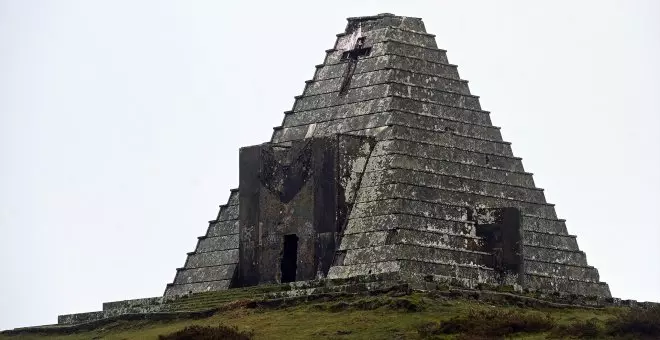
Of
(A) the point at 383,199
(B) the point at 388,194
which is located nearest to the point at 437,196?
(B) the point at 388,194

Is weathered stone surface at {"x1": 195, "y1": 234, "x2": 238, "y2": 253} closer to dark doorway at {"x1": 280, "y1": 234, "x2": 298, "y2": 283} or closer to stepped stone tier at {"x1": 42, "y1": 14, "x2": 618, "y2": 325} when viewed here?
stepped stone tier at {"x1": 42, "y1": 14, "x2": 618, "y2": 325}

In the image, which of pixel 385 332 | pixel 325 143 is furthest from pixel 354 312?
pixel 325 143

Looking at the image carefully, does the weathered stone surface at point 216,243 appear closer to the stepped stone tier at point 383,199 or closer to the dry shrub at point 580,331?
the stepped stone tier at point 383,199

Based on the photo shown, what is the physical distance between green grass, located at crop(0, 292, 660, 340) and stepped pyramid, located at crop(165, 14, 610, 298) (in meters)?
1.91

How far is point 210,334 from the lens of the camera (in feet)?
227

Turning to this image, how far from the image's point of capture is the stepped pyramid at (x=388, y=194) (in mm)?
74375

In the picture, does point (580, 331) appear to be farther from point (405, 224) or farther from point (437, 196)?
point (437, 196)

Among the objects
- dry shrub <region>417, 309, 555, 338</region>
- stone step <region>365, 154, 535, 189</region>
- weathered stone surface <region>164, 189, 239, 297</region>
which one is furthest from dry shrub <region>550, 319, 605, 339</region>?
weathered stone surface <region>164, 189, 239, 297</region>

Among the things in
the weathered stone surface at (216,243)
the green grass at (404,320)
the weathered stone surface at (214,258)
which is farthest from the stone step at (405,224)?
the weathered stone surface at (216,243)

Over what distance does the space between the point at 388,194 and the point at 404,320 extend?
7.18 m

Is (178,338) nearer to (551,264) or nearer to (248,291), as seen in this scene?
(248,291)

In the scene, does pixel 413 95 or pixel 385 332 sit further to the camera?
pixel 413 95

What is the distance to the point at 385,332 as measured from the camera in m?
67.8

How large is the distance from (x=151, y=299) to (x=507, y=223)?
11320mm
